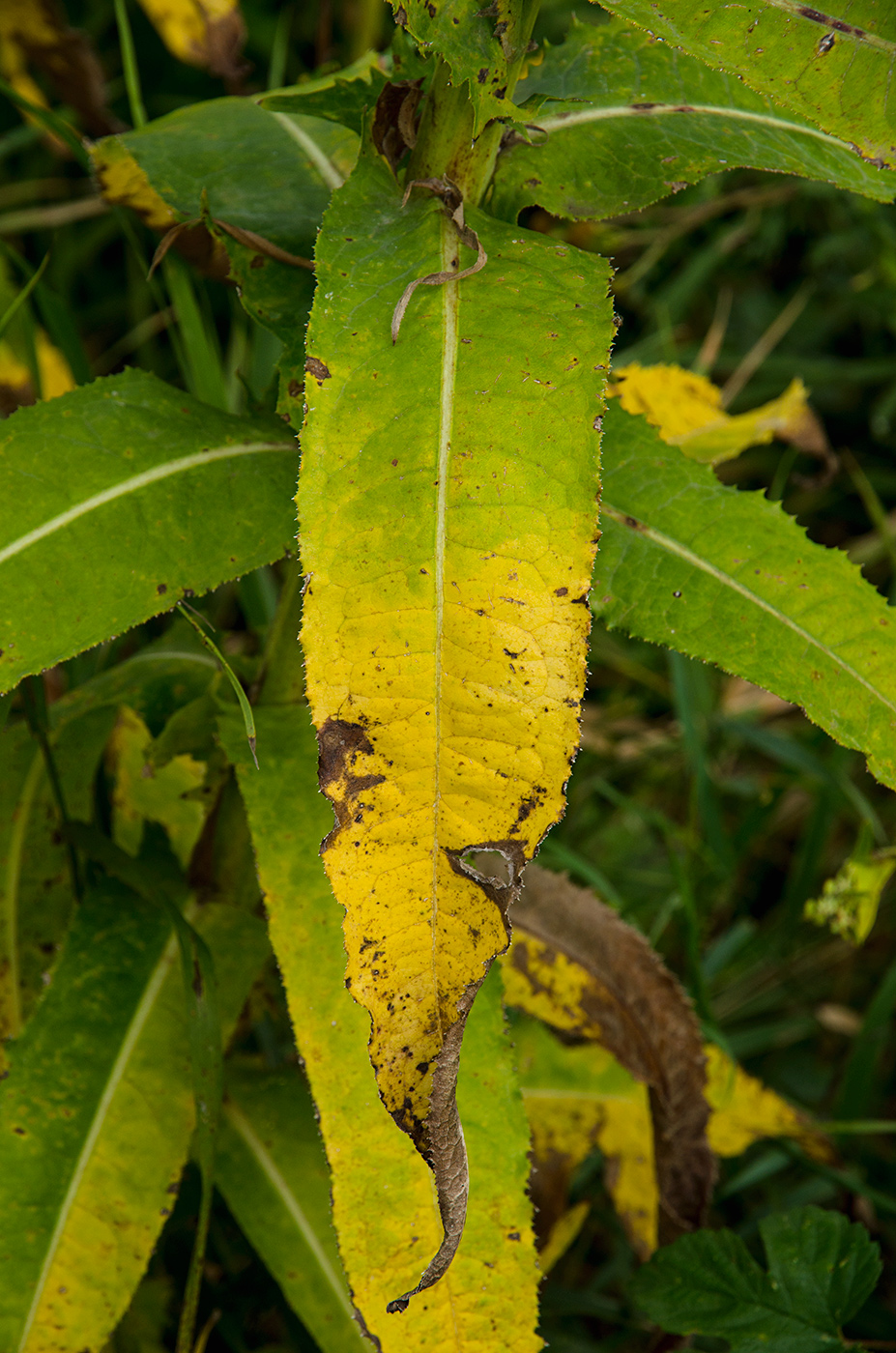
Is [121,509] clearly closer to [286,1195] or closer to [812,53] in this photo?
[812,53]

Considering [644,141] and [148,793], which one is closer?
[644,141]

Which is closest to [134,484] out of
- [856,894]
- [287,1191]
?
[287,1191]

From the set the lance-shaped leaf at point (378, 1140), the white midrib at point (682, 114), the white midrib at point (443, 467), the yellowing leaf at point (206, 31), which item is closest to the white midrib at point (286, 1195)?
the lance-shaped leaf at point (378, 1140)

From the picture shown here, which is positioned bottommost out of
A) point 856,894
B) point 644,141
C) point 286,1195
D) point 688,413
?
point 286,1195

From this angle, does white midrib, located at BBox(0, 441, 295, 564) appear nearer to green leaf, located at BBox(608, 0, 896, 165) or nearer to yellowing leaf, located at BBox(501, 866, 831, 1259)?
green leaf, located at BBox(608, 0, 896, 165)

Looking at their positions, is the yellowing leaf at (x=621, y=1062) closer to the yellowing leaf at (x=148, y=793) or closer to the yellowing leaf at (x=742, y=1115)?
the yellowing leaf at (x=742, y=1115)

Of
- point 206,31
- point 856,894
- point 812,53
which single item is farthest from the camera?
point 206,31

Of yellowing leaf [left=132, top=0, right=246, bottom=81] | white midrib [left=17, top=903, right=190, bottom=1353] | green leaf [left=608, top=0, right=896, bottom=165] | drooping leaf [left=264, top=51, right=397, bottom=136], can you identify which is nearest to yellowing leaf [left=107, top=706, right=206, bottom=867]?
white midrib [left=17, top=903, right=190, bottom=1353]
